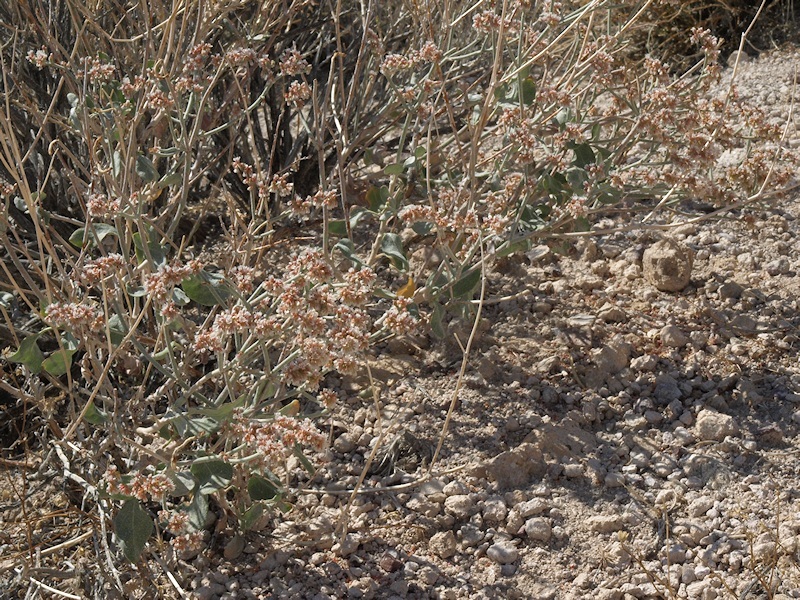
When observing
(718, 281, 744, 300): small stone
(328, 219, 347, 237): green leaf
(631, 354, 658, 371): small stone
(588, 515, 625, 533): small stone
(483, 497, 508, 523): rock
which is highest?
(328, 219, 347, 237): green leaf

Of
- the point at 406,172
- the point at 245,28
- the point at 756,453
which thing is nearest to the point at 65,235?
the point at 245,28

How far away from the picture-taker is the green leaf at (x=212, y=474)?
2.11 m

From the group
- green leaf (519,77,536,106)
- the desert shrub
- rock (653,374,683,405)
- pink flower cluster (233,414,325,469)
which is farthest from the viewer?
rock (653,374,683,405)

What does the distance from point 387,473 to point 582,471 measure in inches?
21.3

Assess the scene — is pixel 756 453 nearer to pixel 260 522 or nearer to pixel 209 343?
pixel 260 522

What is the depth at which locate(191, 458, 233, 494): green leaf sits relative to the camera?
211 centimetres

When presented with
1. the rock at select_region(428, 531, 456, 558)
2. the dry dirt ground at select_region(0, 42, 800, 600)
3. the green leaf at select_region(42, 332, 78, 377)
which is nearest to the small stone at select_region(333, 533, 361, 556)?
the dry dirt ground at select_region(0, 42, 800, 600)

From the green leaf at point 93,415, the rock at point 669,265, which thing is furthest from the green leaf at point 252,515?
the rock at point 669,265

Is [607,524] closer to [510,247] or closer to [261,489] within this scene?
[510,247]

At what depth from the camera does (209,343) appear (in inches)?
79.3

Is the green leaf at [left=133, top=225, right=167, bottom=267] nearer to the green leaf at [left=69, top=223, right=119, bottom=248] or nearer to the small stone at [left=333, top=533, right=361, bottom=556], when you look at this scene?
the green leaf at [left=69, top=223, right=119, bottom=248]

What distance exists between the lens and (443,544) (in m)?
2.45

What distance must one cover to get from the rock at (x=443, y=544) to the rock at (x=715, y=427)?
0.79 m

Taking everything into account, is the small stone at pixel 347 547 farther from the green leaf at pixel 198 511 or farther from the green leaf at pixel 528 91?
the green leaf at pixel 528 91
